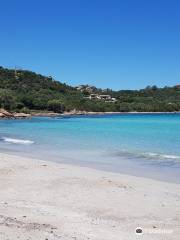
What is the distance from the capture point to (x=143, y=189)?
1209 cm

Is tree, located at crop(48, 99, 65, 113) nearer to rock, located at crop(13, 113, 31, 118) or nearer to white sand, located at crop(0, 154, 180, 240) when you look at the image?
rock, located at crop(13, 113, 31, 118)

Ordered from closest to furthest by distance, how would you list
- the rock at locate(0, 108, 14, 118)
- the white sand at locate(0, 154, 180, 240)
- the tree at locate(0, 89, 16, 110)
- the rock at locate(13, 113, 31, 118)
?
the white sand at locate(0, 154, 180, 240) → the rock at locate(0, 108, 14, 118) → the rock at locate(13, 113, 31, 118) → the tree at locate(0, 89, 16, 110)

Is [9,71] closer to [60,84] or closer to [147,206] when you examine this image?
[60,84]

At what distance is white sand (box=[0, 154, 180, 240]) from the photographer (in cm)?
743

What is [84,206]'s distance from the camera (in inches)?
381

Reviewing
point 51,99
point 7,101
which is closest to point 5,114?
point 7,101

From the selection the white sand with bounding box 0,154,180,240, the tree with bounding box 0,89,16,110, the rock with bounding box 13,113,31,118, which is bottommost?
the rock with bounding box 13,113,31,118

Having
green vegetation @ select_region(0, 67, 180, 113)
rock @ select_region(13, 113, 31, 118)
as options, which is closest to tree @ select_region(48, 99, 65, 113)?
green vegetation @ select_region(0, 67, 180, 113)

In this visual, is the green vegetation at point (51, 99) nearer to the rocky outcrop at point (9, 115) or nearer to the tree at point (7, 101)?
the tree at point (7, 101)

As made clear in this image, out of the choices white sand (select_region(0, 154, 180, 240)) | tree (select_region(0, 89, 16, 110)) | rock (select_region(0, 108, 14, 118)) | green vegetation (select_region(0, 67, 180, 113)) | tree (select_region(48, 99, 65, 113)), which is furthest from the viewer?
tree (select_region(48, 99, 65, 113))

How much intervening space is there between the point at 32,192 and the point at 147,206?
9.96 feet

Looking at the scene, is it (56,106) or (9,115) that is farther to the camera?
(56,106)

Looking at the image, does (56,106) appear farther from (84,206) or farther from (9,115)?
(84,206)

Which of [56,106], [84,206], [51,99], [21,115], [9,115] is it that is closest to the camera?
[84,206]
